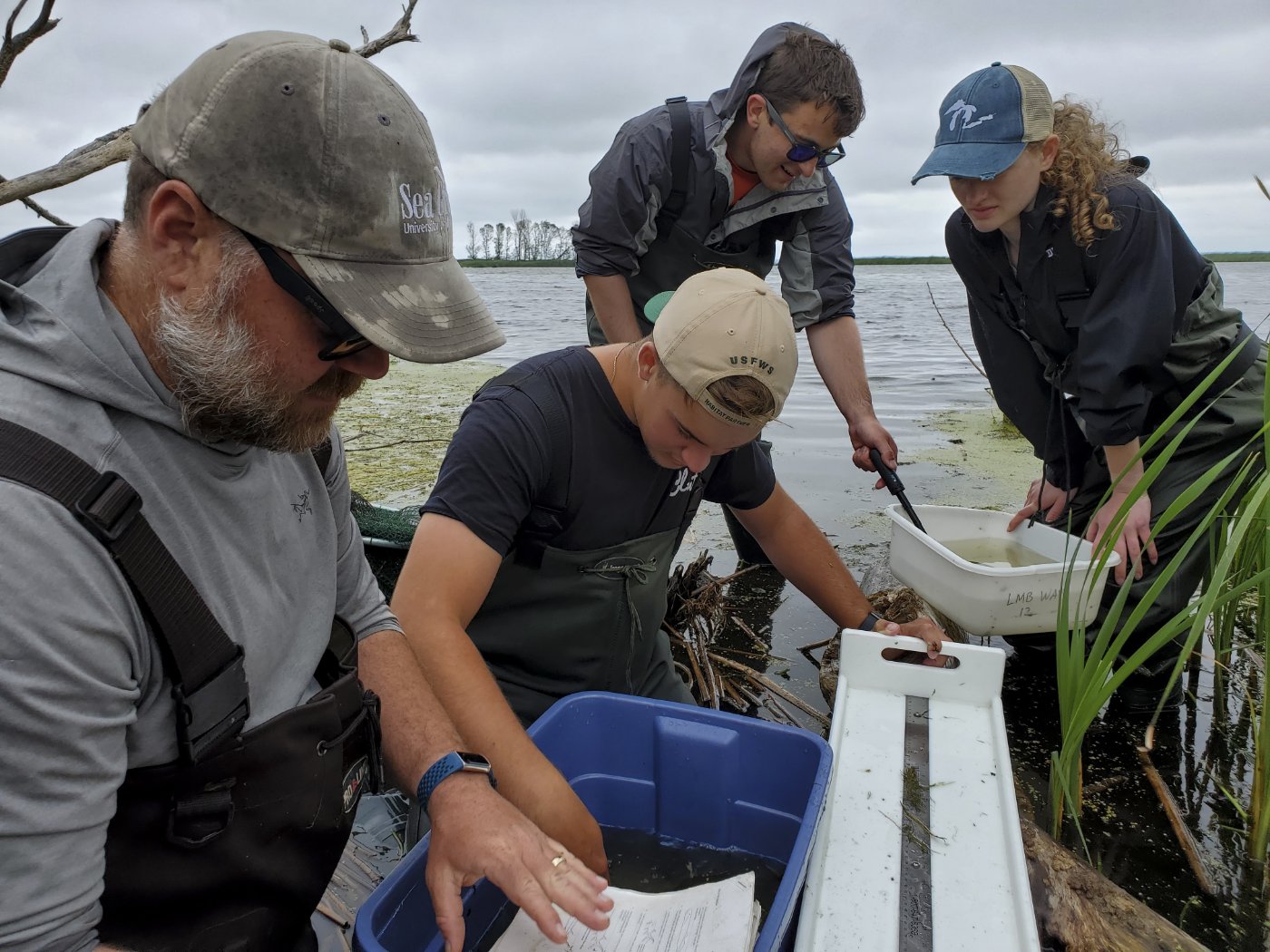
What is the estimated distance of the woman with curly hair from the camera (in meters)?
2.83

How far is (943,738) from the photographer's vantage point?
209 cm

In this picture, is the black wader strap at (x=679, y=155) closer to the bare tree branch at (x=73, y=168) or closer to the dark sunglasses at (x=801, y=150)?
the dark sunglasses at (x=801, y=150)

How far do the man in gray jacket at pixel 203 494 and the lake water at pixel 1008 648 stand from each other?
1.23 meters

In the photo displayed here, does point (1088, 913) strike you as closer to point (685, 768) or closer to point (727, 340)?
point (685, 768)

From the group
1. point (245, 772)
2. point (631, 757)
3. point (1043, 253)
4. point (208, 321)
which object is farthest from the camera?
point (1043, 253)

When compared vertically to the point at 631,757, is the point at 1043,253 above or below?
above

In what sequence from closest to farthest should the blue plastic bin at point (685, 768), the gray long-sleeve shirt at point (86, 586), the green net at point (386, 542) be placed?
the gray long-sleeve shirt at point (86, 586), the blue plastic bin at point (685, 768), the green net at point (386, 542)

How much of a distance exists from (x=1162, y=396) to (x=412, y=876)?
291cm

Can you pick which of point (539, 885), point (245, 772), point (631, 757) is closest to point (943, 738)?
point (631, 757)

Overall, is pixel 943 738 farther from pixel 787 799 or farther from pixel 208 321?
pixel 208 321

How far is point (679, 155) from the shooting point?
3412 millimetres

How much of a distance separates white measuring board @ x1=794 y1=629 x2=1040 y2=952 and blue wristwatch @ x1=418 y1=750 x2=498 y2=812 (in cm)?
59

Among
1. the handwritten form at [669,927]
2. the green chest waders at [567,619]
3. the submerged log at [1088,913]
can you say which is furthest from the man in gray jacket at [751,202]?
the handwritten form at [669,927]

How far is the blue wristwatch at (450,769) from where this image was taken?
4.86 ft
